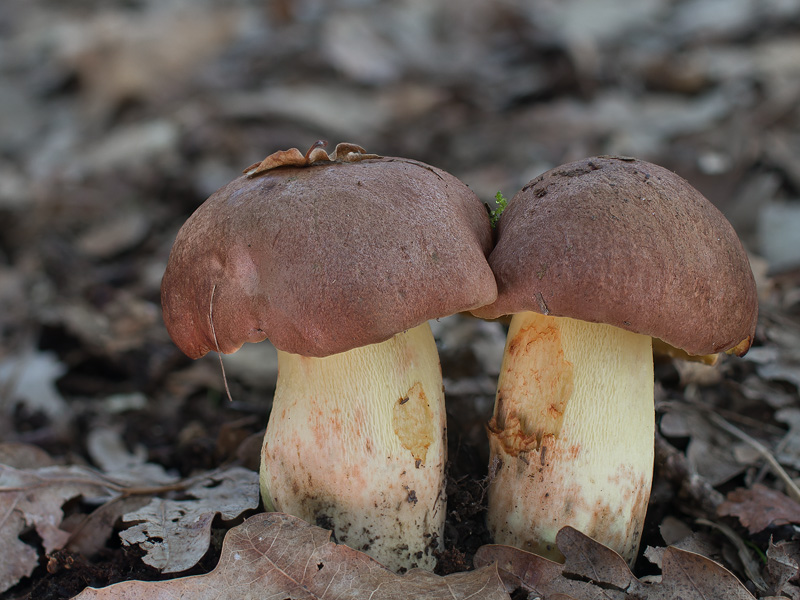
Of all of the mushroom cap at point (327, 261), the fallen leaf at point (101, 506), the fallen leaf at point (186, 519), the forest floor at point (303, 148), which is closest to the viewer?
the mushroom cap at point (327, 261)

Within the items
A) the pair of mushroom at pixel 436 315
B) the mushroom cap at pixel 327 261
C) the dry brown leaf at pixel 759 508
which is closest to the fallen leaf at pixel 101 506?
the pair of mushroom at pixel 436 315

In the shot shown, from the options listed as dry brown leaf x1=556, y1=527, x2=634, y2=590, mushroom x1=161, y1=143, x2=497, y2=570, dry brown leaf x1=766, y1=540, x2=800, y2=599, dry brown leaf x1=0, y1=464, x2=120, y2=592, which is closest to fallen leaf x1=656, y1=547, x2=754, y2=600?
dry brown leaf x1=556, y1=527, x2=634, y2=590

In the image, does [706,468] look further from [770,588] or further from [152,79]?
[152,79]

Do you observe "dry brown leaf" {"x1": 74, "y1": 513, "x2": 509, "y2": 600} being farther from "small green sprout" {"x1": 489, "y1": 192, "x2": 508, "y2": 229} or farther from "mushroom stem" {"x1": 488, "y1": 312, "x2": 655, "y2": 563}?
"small green sprout" {"x1": 489, "y1": 192, "x2": 508, "y2": 229}

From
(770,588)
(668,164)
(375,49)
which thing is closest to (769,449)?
(770,588)

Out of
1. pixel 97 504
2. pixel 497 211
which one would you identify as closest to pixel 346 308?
pixel 497 211

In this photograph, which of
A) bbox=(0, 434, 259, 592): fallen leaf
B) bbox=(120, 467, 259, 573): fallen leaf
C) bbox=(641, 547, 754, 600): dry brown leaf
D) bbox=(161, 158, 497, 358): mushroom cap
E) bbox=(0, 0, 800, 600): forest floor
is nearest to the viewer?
bbox=(161, 158, 497, 358): mushroom cap

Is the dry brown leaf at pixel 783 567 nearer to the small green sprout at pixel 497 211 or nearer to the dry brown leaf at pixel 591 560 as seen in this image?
the dry brown leaf at pixel 591 560
